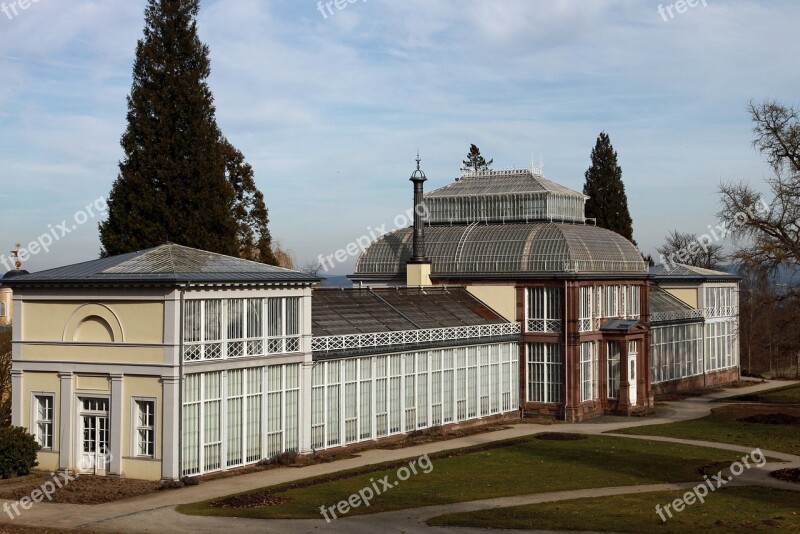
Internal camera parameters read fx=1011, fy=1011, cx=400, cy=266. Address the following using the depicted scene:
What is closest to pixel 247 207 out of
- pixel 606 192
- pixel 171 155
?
pixel 171 155

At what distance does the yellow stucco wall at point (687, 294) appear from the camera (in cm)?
7200

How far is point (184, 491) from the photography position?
31.8 metres

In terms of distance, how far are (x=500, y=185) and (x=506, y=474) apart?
2806 centimetres

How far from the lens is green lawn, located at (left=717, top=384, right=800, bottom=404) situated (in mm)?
61603

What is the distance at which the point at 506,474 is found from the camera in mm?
35219

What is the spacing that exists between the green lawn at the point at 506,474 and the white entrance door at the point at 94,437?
21.0 feet

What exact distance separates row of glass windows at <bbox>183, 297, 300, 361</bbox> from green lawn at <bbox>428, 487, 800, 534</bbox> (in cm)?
1077

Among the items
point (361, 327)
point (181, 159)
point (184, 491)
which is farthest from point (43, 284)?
point (181, 159)

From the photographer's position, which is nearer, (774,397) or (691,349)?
Result: (774,397)

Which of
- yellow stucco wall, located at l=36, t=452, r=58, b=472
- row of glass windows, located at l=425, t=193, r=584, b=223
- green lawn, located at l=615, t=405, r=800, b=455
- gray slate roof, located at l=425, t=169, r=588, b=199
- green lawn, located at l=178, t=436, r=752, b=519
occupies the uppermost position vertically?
gray slate roof, located at l=425, t=169, r=588, b=199

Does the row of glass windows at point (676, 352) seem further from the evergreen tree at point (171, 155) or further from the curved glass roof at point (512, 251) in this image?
the evergreen tree at point (171, 155)

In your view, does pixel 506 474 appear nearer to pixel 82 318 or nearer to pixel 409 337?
pixel 409 337

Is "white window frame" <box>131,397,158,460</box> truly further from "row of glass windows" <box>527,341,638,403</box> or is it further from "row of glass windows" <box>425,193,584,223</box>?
"row of glass windows" <box>425,193,584,223</box>

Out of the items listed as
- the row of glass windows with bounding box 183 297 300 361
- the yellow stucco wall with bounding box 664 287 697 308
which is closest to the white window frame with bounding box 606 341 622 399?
the yellow stucco wall with bounding box 664 287 697 308
